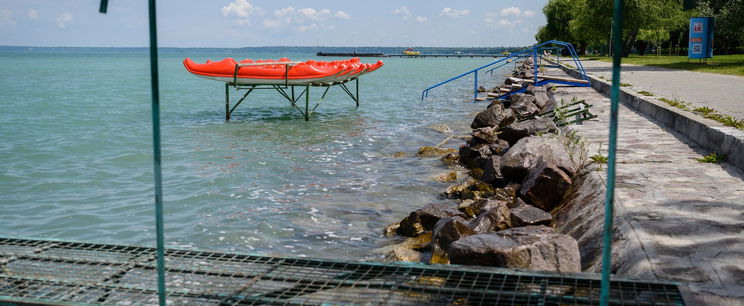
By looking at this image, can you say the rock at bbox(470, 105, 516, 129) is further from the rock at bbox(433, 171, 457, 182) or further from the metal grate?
the metal grate

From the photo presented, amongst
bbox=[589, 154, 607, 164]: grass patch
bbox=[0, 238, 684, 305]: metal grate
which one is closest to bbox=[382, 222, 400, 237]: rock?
bbox=[589, 154, 607, 164]: grass patch

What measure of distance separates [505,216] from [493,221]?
0.14 meters

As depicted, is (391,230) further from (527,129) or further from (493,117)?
(493,117)

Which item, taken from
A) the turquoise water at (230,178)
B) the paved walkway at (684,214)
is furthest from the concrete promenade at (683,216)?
the turquoise water at (230,178)

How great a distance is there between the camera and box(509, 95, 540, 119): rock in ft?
49.9

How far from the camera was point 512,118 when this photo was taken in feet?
44.3

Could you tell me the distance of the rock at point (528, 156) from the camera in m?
7.39

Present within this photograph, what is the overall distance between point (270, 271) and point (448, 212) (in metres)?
3.23

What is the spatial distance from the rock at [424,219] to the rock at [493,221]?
63 cm

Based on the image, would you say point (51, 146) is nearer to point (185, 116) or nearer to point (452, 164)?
point (185, 116)

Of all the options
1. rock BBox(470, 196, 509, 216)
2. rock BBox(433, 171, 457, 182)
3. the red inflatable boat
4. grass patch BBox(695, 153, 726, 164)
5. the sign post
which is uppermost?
the sign post

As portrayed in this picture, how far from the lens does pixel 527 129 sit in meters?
10.4

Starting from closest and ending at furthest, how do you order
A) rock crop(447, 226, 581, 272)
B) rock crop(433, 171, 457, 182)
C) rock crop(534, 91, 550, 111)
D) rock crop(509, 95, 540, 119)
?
rock crop(447, 226, 581, 272), rock crop(433, 171, 457, 182), rock crop(509, 95, 540, 119), rock crop(534, 91, 550, 111)

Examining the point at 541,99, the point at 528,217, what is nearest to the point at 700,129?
the point at 528,217
